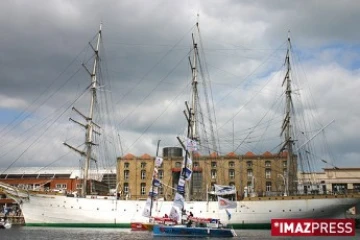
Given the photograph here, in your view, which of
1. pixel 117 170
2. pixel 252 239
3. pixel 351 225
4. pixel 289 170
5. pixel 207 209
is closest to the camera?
pixel 351 225

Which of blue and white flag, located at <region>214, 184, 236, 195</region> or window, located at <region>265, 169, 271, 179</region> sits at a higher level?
window, located at <region>265, 169, 271, 179</region>

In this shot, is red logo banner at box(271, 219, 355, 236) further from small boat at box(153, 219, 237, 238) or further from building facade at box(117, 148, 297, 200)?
building facade at box(117, 148, 297, 200)

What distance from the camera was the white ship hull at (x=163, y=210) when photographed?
7294cm

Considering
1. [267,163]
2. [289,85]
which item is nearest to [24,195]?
[289,85]

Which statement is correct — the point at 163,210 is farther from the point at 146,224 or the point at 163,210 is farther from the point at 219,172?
the point at 219,172

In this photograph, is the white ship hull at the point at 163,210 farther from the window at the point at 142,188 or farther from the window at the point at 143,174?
the window at the point at 143,174

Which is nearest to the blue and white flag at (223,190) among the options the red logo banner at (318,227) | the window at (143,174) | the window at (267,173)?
the window at (267,173)

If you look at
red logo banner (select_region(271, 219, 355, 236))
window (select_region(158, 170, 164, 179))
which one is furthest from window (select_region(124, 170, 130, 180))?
red logo banner (select_region(271, 219, 355, 236))

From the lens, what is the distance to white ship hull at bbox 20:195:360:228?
239ft

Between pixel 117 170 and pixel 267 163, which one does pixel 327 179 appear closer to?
pixel 267 163

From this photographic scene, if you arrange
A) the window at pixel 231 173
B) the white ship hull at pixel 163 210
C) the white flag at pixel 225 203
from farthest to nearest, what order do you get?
the window at pixel 231 173 → the white ship hull at pixel 163 210 → the white flag at pixel 225 203

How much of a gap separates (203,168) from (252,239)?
59573 mm

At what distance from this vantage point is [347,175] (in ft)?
381

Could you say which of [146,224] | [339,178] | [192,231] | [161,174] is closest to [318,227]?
[192,231]
